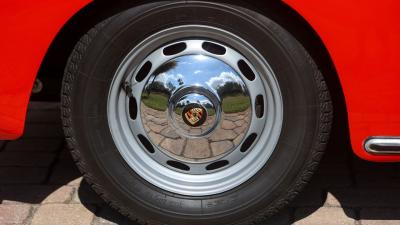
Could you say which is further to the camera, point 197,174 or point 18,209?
point 18,209

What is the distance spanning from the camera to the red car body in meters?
2.43

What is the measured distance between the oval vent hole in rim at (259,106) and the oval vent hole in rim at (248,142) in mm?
96

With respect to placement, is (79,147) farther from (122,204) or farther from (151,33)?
(151,33)

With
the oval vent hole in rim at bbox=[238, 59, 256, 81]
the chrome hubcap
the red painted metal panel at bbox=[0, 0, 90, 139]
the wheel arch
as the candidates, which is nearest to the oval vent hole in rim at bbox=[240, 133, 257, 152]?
the chrome hubcap

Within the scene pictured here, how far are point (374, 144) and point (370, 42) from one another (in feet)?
1.37

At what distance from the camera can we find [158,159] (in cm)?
287

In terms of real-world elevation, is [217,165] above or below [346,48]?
below

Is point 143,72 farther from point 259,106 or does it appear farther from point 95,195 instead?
point 95,195

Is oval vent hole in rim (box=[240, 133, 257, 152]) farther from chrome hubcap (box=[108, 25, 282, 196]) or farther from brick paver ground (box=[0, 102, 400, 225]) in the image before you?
brick paver ground (box=[0, 102, 400, 225])

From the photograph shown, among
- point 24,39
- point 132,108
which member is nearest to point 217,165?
point 132,108

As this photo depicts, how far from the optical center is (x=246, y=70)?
2711 mm

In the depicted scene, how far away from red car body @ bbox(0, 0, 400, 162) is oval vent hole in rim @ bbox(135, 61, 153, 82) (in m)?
0.38

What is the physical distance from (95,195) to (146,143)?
1.83 ft

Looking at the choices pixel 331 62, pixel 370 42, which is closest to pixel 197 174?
pixel 331 62
